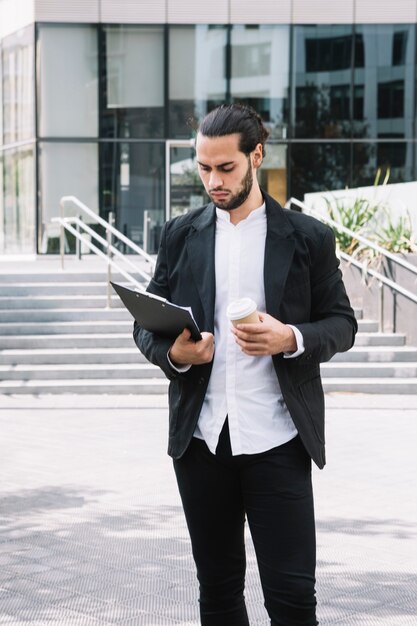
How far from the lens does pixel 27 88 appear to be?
950 inches

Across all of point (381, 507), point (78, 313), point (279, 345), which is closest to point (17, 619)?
point (279, 345)

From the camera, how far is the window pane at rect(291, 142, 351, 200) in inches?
933

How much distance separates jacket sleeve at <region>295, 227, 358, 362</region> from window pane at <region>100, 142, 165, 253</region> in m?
20.0

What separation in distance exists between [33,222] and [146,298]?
21173 millimetres

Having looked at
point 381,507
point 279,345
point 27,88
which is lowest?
point 381,507

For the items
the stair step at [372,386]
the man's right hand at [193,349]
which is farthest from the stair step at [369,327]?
the man's right hand at [193,349]

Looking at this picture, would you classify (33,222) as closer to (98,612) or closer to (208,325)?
(98,612)

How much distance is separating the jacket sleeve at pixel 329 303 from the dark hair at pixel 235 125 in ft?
1.31

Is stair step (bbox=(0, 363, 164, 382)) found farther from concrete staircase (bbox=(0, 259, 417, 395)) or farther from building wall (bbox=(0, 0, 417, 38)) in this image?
building wall (bbox=(0, 0, 417, 38))

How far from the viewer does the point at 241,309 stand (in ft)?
10.0

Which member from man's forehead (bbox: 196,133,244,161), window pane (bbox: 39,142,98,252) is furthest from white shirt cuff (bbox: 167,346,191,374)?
window pane (bbox: 39,142,98,252)

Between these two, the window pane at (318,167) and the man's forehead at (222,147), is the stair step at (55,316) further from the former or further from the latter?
the man's forehead at (222,147)

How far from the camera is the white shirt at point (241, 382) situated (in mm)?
3314

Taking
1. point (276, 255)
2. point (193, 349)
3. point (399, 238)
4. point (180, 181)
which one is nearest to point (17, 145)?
Answer: point (180, 181)
